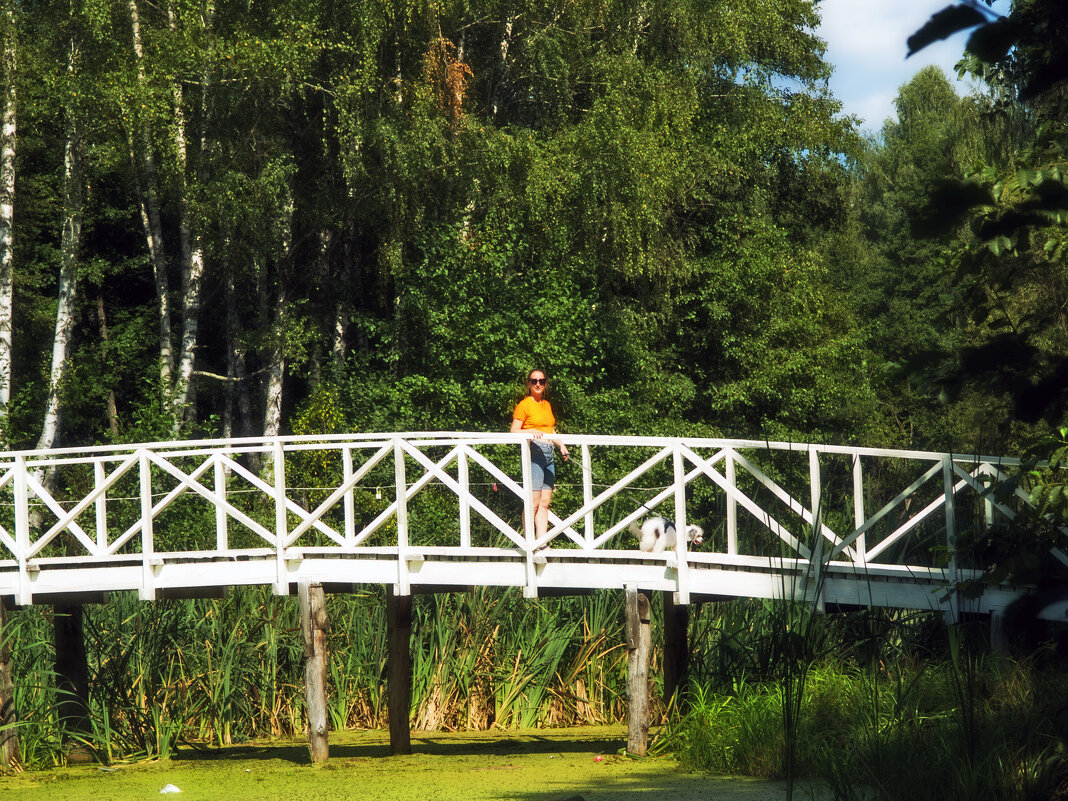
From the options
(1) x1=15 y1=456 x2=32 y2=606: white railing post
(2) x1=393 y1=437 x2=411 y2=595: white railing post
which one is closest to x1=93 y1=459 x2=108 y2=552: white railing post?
(1) x1=15 y1=456 x2=32 y2=606: white railing post

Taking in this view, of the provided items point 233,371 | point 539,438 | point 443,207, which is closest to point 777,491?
point 539,438

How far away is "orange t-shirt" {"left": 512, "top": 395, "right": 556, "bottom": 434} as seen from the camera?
8859 millimetres

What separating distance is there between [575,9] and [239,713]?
11490 millimetres

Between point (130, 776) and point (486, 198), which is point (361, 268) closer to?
point (486, 198)

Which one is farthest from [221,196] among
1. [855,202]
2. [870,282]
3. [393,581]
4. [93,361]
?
[855,202]

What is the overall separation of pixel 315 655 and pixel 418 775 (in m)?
1.46

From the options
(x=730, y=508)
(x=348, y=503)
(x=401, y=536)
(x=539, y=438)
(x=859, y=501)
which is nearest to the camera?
(x=859, y=501)

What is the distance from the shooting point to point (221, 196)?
53.6 ft

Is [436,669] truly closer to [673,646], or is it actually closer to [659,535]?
[673,646]

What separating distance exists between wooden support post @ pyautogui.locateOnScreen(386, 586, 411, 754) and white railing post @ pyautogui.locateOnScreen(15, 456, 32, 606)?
2.65m

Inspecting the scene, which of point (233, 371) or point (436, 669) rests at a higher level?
point (233, 371)

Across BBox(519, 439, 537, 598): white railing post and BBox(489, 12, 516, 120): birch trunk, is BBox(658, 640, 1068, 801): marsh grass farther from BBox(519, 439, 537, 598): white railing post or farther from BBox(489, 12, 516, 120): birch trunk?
BBox(489, 12, 516, 120): birch trunk

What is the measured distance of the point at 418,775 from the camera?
28.2 ft

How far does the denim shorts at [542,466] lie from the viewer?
8.94 meters
